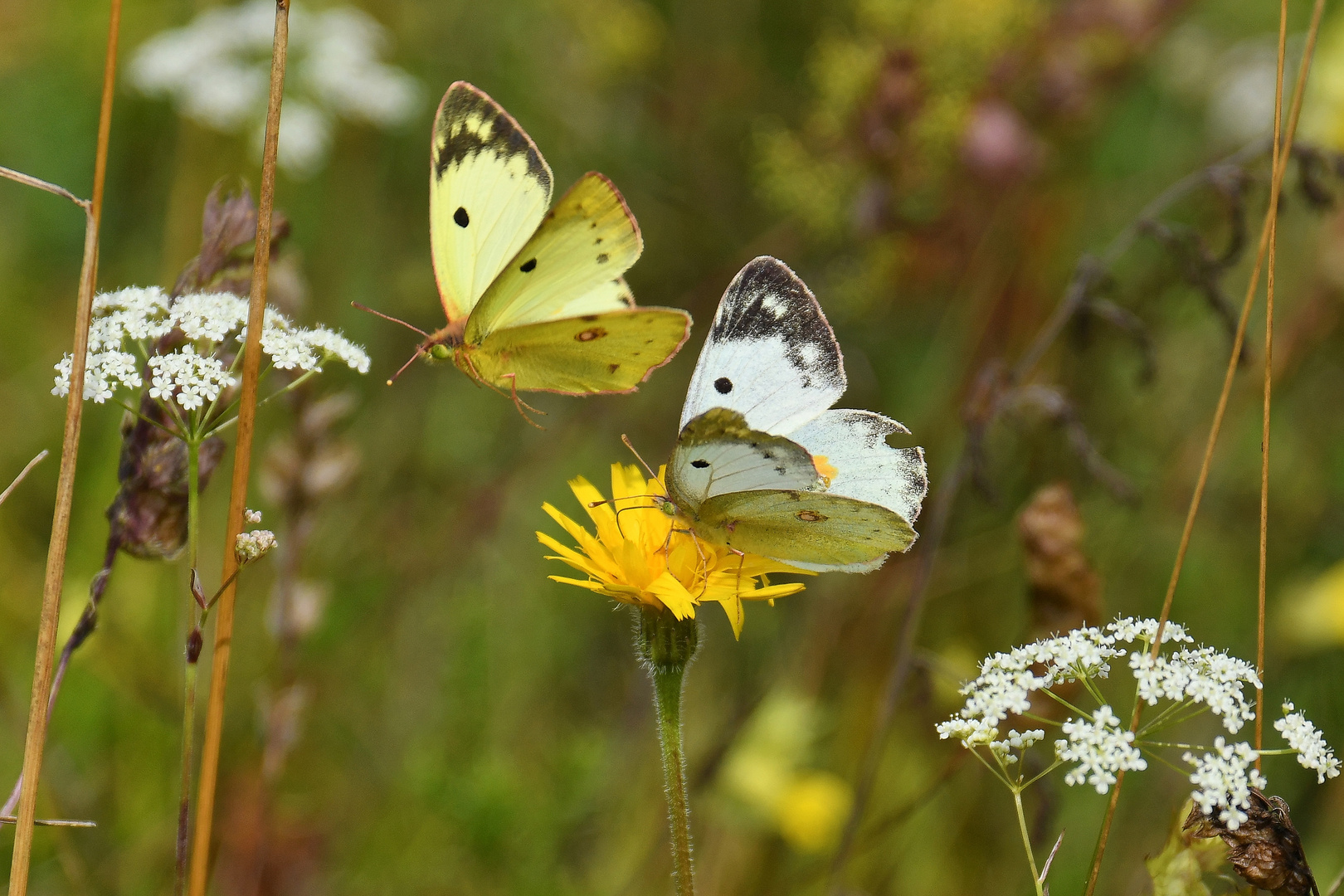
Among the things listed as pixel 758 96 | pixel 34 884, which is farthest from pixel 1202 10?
pixel 34 884

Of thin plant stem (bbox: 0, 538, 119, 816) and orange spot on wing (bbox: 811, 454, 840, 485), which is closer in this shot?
thin plant stem (bbox: 0, 538, 119, 816)

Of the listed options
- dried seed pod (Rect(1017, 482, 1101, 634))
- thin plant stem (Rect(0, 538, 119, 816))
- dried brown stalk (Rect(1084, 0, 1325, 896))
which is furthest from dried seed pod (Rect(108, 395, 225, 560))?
dried seed pod (Rect(1017, 482, 1101, 634))

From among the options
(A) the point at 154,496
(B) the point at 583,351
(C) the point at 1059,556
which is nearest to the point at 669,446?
(B) the point at 583,351

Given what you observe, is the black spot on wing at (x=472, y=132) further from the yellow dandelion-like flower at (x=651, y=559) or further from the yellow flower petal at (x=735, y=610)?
the yellow flower petal at (x=735, y=610)

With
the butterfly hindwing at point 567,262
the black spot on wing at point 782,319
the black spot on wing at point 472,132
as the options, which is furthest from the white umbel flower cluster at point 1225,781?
the black spot on wing at point 472,132

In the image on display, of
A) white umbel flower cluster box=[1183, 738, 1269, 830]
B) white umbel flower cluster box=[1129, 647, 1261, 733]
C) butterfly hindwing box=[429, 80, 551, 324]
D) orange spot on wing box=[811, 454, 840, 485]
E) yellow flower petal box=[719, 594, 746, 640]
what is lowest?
white umbel flower cluster box=[1183, 738, 1269, 830]

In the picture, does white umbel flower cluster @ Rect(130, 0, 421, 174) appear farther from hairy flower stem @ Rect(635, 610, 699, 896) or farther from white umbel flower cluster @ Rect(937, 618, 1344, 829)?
white umbel flower cluster @ Rect(937, 618, 1344, 829)

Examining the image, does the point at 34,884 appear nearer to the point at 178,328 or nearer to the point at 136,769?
the point at 136,769
